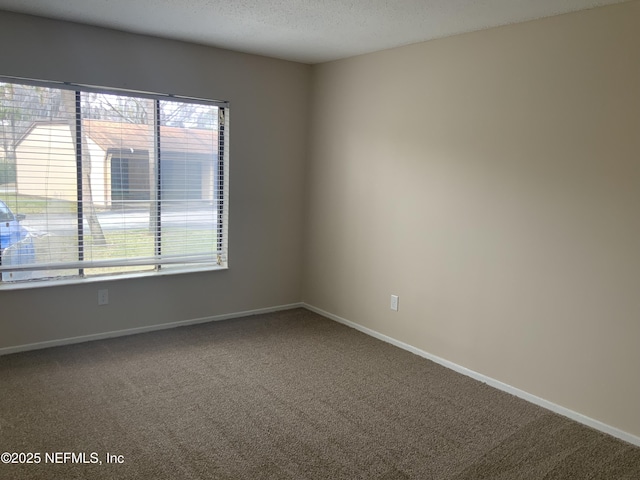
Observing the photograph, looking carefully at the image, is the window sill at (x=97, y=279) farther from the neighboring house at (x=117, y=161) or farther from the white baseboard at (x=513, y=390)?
the white baseboard at (x=513, y=390)

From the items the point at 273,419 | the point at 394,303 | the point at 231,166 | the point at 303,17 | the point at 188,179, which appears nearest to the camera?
the point at 273,419

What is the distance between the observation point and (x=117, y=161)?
3.89m

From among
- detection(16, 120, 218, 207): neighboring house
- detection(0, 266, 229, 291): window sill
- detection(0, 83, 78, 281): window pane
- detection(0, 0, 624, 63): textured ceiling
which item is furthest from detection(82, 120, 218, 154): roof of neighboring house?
detection(0, 266, 229, 291): window sill

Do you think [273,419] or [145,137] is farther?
[145,137]

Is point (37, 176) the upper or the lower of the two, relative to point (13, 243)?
upper

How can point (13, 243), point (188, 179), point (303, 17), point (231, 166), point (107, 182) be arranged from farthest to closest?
point (231, 166), point (188, 179), point (107, 182), point (13, 243), point (303, 17)

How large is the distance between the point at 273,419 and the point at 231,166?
2.33 m

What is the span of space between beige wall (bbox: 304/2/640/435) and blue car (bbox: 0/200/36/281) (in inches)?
97.1

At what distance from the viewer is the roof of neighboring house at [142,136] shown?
3.76 meters

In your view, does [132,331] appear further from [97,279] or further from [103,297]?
[97,279]

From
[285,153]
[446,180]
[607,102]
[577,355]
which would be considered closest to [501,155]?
[446,180]

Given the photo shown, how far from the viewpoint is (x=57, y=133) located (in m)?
3.61

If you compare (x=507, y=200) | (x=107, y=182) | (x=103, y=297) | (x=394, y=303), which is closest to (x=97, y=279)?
(x=103, y=297)

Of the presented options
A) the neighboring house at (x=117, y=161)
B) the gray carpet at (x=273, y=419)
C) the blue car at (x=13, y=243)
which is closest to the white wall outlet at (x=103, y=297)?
the gray carpet at (x=273, y=419)
